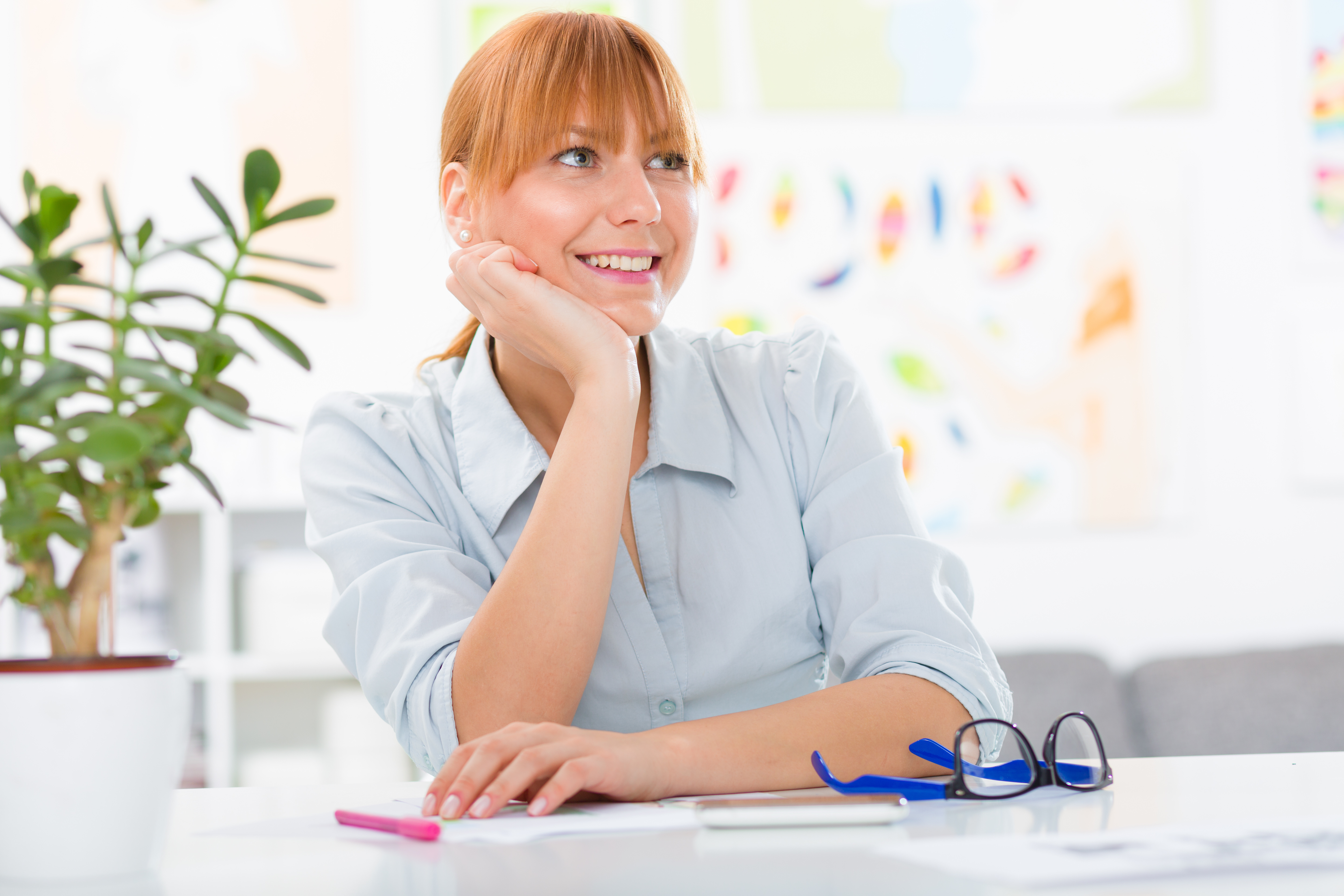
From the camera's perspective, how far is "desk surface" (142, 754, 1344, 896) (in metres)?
0.63

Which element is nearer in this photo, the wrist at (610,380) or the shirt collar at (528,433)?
the wrist at (610,380)

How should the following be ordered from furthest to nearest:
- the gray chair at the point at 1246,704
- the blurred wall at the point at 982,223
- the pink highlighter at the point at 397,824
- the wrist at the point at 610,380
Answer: the blurred wall at the point at 982,223, the gray chair at the point at 1246,704, the wrist at the point at 610,380, the pink highlighter at the point at 397,824

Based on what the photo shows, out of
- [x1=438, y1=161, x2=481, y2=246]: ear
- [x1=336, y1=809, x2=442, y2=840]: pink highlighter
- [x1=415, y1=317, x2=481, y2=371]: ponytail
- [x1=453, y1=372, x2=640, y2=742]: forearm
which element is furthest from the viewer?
[x1=415, y1=317, x2=481, y2=371]: ponytail

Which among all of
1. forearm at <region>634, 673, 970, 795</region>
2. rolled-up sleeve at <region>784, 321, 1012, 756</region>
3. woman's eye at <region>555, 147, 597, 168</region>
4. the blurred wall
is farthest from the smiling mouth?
the blurred wall

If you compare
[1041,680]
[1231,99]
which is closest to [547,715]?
[1041,680]

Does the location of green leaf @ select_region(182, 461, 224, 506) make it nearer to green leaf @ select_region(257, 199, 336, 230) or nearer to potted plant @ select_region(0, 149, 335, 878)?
potted plant @ select_region(0, 149, 335, 878)

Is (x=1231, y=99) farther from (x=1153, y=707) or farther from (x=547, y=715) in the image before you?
(x=547, y=715)

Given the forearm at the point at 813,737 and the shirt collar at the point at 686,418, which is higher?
the shirt collar at the point at 686,418

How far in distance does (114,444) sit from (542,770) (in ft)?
1.27

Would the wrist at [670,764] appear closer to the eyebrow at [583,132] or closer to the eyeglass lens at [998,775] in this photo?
the eyeglass lens at [998,775]

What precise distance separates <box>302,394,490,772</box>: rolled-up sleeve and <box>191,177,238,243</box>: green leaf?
53cm

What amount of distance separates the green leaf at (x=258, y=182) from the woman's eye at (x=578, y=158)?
0.69 metres

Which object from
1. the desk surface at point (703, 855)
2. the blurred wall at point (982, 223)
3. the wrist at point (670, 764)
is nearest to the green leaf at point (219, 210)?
the desk surface at point (703, 855)

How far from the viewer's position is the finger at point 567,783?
84 cm
